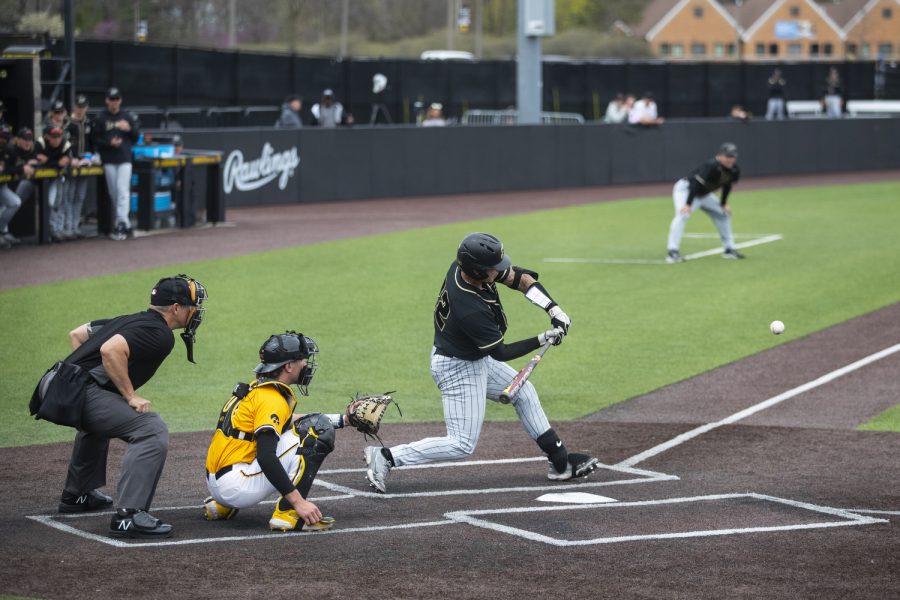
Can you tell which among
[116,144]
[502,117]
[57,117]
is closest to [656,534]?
[116,144]

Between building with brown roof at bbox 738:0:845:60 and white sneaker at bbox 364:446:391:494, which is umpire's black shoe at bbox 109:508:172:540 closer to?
white sneaker at bbox 364:446:391:494

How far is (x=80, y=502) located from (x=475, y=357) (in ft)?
8.52

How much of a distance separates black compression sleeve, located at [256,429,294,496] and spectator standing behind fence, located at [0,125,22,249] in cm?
1379

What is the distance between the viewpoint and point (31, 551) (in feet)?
23.1

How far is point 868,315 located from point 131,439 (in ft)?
37.3

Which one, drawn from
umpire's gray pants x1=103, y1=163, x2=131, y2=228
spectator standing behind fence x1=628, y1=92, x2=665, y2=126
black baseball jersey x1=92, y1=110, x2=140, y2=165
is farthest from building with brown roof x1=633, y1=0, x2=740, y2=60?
black baseball jersey x1=92, y1=110, x2=140, y2=165

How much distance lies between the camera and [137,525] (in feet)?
23.9

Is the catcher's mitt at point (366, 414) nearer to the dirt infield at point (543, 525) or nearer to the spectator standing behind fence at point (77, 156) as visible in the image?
the dirt infield at point (543, 525)

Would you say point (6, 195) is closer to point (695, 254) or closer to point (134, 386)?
point (695, 254)

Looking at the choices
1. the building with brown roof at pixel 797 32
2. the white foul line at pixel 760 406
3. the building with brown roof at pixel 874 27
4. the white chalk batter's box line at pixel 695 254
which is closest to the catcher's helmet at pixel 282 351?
the white foul line at pixel 760 406

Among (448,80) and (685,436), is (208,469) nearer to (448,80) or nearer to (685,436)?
(685,436)

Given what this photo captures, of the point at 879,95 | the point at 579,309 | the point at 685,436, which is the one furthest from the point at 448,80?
the point at 685,436

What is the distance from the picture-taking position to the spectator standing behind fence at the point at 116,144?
21.5 metres

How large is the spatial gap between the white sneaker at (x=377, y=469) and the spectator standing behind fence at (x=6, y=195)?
1297 centimetres
